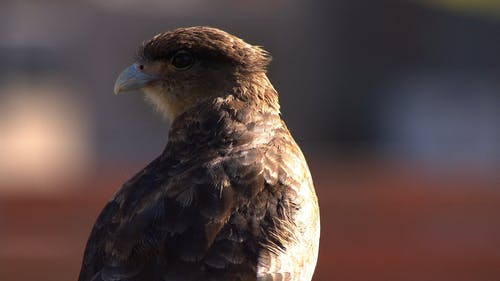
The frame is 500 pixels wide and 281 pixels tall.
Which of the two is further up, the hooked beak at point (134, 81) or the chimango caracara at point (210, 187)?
the hooked beak at point (134, 81)

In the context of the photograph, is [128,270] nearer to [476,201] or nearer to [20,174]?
[476,201]

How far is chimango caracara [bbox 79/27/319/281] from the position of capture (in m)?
5.42

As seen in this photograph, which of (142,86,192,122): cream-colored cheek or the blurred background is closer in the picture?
(142,86,192,122): cream-colored cheek

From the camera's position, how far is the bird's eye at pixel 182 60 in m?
6.59

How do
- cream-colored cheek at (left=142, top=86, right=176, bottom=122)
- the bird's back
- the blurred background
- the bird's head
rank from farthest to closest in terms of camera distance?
the blurred background < cream-colored cheek at (left=142, top=86, right=176, bottom=122) < the bird's head < the bird's back

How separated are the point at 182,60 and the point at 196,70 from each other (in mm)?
99

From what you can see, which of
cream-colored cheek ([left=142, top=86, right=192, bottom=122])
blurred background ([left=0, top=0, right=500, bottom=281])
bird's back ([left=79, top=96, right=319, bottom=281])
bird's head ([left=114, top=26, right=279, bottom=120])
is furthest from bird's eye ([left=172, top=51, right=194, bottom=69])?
blurred background ([left=0, top=0, right=500, bottom=281])

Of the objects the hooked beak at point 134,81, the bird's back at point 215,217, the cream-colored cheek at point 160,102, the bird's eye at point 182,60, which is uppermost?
the bird's eye at point 182,60

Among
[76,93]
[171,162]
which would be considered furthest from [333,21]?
[171,162]

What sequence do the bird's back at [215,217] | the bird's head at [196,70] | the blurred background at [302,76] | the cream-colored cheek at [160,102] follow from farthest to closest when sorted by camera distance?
the blurred background at [302,76] → the cream-colored cheek at [160,102] → the bird's head at [196,70] → the bird's back at [215,217]

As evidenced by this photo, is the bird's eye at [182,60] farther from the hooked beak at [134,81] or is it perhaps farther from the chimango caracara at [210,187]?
the hooked beak at [134,81]

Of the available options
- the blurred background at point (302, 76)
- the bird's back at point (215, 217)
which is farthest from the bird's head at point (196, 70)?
the blurred background at point (302, 76)

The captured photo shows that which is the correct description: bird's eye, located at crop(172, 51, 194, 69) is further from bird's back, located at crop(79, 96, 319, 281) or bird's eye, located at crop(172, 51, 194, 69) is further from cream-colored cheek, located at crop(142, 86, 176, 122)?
bird's back, located at crop(79, 96, 319, 281)

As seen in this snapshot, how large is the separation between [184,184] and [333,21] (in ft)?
40.6
